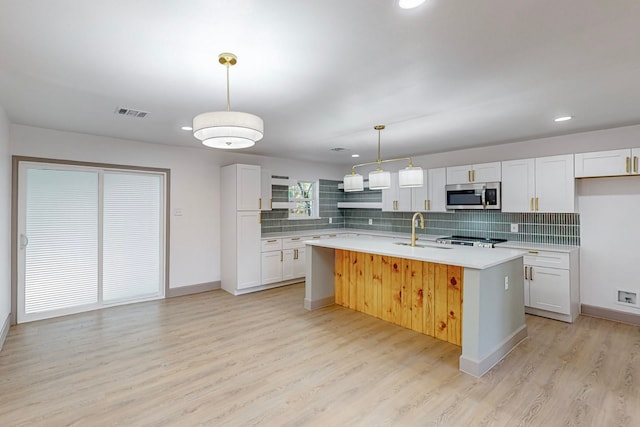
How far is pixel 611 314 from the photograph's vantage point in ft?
13.2

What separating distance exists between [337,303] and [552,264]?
2813 mm

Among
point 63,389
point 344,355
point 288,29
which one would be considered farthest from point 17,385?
point 288,29

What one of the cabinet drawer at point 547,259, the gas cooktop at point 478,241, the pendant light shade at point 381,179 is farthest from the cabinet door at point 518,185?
the pendant light shade at point 381,179

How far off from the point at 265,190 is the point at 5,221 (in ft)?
11.1

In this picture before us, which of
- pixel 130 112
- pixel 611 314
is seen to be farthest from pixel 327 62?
pixel 611 314

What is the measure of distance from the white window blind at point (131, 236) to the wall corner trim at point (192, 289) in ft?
0.66

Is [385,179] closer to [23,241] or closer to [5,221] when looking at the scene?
[5,221]

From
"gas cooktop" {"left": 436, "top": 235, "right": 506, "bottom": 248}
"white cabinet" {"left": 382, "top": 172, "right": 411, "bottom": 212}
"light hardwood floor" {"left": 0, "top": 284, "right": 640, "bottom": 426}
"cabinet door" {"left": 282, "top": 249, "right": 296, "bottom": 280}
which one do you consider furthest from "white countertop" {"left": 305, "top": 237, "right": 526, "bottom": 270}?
"white cabinet" {"left": 382, "top": 172, "right": 411, "bottom": 212}

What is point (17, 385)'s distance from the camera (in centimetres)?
256

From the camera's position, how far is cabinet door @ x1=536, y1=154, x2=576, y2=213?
4.11 m

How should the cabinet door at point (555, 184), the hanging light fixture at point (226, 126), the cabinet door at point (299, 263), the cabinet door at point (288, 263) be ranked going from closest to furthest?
the hanging light fixture at point (226, 126) < the cabinet door at point (555, 184) < the cabinet door at point (288, 263) < the cabinet door at point (299, 263)

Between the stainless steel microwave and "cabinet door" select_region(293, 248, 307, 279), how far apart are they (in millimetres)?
2729

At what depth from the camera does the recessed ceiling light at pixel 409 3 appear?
155cm

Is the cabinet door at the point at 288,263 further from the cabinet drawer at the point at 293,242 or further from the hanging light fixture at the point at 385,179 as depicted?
the hanging light fixture at the point at 385,179
